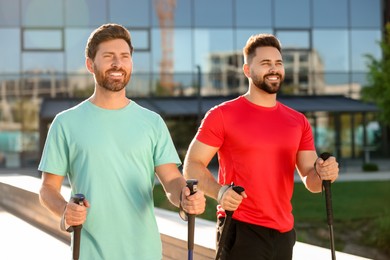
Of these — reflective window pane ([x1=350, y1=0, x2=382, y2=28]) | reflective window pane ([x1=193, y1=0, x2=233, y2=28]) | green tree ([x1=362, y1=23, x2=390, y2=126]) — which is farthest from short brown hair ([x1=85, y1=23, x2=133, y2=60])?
reflective window pane ([x1=350, y1=0, x2=382, y2=28])

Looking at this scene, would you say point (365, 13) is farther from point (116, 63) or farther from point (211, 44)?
point (116, 63)

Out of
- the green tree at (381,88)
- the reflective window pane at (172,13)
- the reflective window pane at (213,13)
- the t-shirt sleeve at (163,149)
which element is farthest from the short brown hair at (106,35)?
the reflective window pane at (213,13)

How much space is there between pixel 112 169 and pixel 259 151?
3.59 ft

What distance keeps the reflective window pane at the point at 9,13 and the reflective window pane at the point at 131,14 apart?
4.07 metres

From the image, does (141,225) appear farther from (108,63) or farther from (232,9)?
(232,9)

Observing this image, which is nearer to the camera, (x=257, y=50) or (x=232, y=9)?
(x=257, y=50)

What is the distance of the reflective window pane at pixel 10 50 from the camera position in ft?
119

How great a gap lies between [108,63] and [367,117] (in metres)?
36.1

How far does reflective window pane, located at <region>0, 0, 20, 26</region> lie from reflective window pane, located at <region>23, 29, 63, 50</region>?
683 mm

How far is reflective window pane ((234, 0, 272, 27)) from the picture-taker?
37.7 m

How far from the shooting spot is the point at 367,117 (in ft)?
127

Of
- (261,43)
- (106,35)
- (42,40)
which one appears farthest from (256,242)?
(42,40)

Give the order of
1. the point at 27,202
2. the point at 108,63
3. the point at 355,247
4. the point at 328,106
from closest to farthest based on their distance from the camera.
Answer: the point at 108,63, the point at 27,202, the point at 355,247, the point at 328,106

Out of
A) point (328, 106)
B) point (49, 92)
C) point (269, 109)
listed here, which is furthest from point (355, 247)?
point (49, 92)
